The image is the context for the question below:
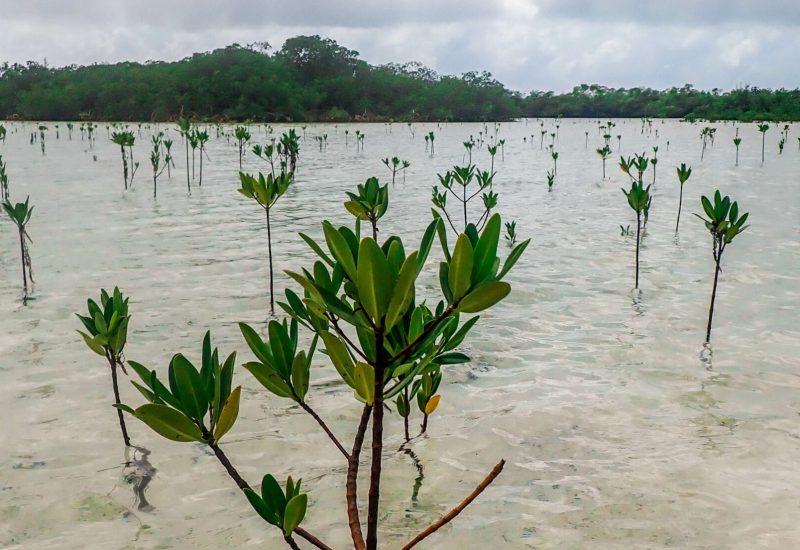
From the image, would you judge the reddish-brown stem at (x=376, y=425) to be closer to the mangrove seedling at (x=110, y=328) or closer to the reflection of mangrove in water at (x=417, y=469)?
the reflection of mangrove in water at (x=417, y=469)

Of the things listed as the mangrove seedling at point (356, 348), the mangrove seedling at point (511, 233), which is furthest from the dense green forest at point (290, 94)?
the mangrove seedling at point (356, 348)

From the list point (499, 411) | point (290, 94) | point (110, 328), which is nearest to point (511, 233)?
point (499, 411)

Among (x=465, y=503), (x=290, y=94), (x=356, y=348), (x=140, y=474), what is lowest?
(x=140, y=474)

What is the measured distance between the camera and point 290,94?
49844 millimetres

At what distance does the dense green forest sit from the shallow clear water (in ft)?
128

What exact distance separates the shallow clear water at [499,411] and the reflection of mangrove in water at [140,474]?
2 cm

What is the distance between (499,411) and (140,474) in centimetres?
144

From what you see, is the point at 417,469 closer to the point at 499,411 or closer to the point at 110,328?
the point at 499,411

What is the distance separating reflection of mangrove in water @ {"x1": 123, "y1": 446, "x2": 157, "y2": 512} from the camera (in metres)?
2.11

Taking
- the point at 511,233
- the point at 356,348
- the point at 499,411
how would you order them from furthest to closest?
the point at 511,233
the point at 499,411
the point at 356,348

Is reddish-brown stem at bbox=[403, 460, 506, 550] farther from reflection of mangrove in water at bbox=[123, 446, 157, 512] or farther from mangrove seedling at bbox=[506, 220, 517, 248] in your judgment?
mangrove seedling at bbox=[506, 220, 517, 248]

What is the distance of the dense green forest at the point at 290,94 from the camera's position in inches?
1827

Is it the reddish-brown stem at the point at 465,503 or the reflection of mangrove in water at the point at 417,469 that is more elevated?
the reddish-brown stem at the point at 465,503

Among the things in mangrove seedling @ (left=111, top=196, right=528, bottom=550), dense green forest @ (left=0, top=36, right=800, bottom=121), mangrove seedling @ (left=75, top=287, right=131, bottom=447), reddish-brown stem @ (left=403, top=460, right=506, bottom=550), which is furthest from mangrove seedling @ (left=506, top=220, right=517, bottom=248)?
dense green forest @ (left=0, top=36, right=800, bottom=121)
